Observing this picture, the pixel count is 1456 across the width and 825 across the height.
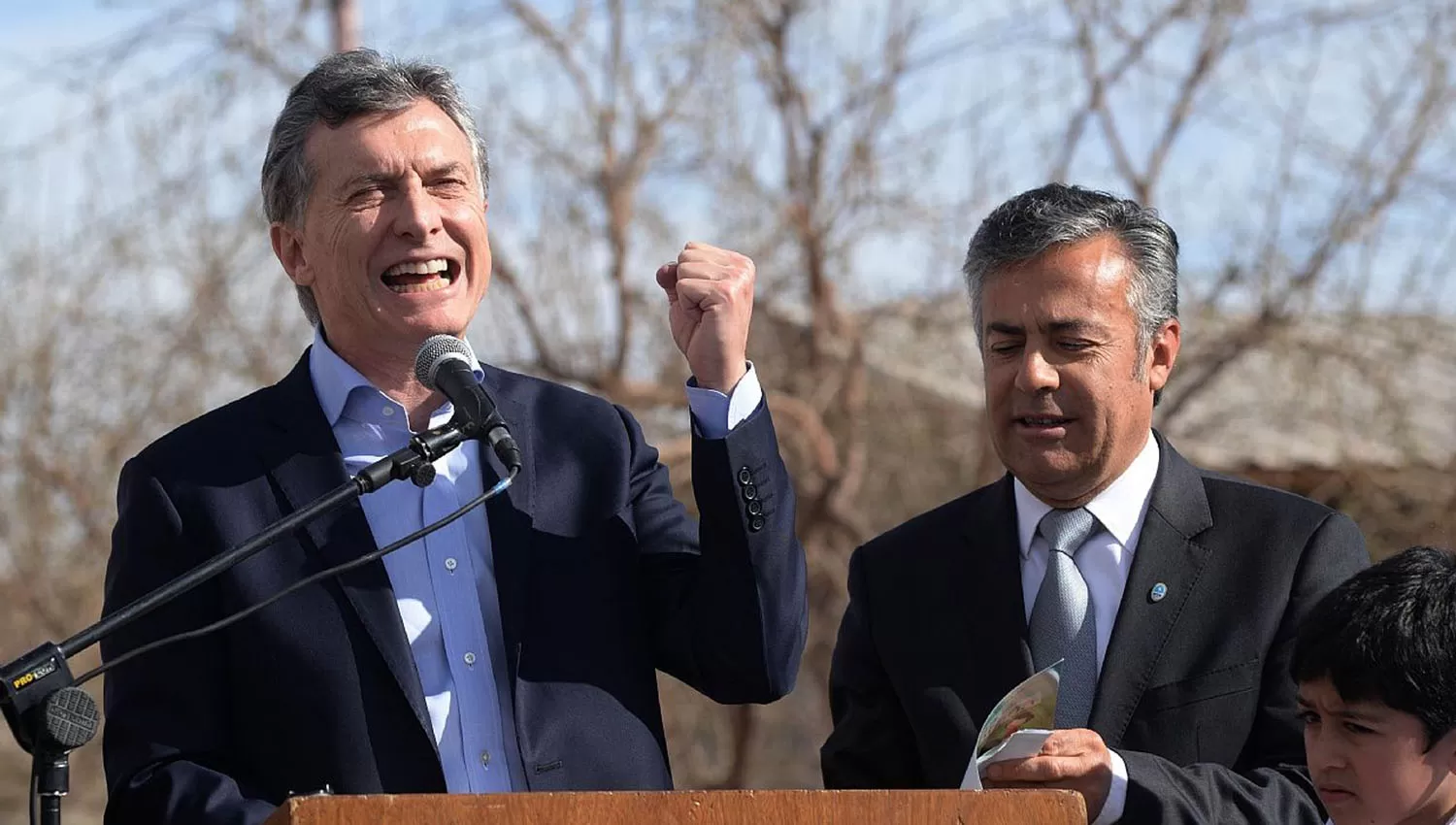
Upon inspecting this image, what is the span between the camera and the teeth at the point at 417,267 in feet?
10.6

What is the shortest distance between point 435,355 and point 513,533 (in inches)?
16.6

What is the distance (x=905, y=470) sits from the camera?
35.7ft

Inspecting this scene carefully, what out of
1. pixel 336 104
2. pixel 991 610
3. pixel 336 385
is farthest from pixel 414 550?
pixel 991 610

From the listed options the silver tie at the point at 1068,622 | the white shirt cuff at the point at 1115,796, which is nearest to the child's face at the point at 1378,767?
the white shirt cuff at the point at 1115,796

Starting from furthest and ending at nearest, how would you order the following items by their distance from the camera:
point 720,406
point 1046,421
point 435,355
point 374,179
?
point 1046,421 → point 374,179 → point 720,406 → point 435,355

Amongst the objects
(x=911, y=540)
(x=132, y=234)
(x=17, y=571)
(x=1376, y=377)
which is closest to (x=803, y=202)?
(x=1376, y=377)

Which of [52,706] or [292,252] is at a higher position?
[292,252]

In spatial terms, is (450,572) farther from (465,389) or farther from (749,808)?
(749,808)

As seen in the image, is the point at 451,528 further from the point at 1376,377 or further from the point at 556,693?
the point at 1376,377

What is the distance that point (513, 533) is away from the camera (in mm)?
3178

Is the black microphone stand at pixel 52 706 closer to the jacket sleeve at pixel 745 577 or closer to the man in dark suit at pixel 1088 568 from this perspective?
the jacket sleeve at pixel 745 577

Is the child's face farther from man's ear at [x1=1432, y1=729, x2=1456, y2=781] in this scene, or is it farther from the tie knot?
the tie knot

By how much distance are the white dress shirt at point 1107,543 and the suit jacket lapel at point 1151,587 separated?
27 millimetres

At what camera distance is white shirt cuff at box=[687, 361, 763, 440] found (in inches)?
119
